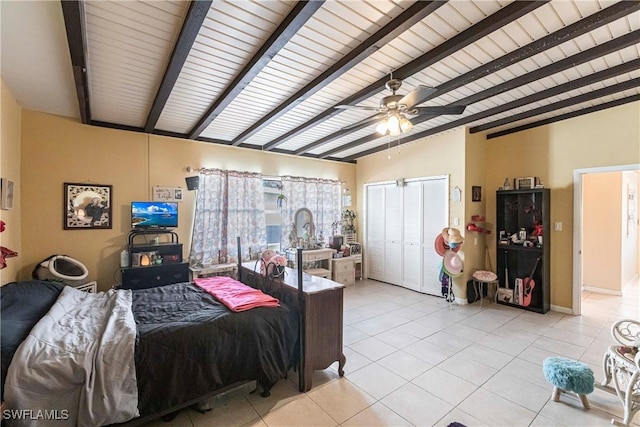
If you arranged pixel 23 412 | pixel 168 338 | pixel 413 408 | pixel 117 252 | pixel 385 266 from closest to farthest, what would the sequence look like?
pixel 23 412, pixel 168 338, pixel 413 408, pixel 117 252, pixel 385 266

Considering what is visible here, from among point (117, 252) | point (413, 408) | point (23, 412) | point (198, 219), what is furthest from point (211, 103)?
point (413, 408)

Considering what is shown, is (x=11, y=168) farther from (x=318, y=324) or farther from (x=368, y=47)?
(x=368, y=47)

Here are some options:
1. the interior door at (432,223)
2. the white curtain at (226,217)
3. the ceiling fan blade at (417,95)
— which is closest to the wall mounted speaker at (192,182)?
the white curtain at (226,217)

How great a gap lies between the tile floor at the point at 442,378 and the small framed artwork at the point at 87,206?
2919 mm

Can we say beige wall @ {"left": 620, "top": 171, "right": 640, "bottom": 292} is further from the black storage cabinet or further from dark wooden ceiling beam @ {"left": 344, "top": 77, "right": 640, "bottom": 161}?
dark wooden ceiling beam @ {"left": 344, "top": 77, "right": 640, "bottom": 161}

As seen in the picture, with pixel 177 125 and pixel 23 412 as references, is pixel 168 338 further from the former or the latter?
pixel 177 125

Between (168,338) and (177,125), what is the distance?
3247 mm

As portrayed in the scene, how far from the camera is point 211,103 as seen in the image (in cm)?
346

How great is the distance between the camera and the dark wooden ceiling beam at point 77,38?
5.84 ft

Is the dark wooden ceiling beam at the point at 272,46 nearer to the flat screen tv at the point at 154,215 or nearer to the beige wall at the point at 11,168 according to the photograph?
the flat screen tv at the point at 154,215

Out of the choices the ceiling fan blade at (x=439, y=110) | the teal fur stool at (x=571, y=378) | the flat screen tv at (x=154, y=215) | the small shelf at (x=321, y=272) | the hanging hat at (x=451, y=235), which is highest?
the ceiling fan blade at (x=439, y=110)

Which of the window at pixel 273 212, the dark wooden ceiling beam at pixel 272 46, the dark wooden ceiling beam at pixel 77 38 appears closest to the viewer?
the dark wooden ceiling beam at pixel 77 38

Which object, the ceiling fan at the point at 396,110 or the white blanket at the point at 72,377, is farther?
the ceiling fan at the point at 396,110

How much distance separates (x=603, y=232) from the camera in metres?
5.29
